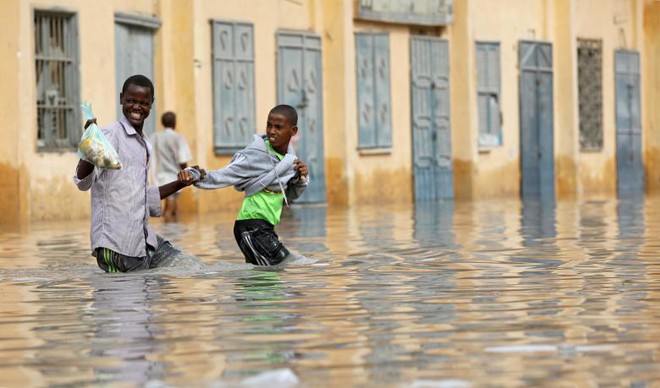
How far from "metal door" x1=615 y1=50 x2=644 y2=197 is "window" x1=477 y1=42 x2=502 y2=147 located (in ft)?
15.6

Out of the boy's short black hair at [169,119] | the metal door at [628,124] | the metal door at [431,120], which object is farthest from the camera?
the metal door at [628,124]

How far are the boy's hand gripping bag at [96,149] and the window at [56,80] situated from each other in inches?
397

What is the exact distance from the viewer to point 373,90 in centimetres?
2680

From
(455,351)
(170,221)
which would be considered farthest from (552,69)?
(455,351)

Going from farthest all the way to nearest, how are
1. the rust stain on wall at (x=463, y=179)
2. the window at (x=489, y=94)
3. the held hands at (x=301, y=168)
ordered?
the window at (x=489, y=94), the rust stain on wall at (x=463, y=179), the held hands at (x=301, y=168)

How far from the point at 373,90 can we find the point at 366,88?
17 cm

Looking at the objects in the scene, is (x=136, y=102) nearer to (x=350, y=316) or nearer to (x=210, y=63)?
(x=350, y=316)

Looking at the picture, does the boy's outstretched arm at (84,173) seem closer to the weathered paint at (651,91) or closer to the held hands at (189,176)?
the held hands at (189,176)

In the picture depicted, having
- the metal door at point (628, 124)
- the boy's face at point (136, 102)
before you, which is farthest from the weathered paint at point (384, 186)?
the boy's face at point (136, 102)

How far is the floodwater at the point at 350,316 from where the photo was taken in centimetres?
590

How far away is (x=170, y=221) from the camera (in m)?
20.5

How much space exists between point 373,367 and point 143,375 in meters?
0.77

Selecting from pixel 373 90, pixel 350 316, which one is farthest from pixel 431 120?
pixel 350 316

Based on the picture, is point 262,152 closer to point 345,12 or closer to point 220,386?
point 220,386
